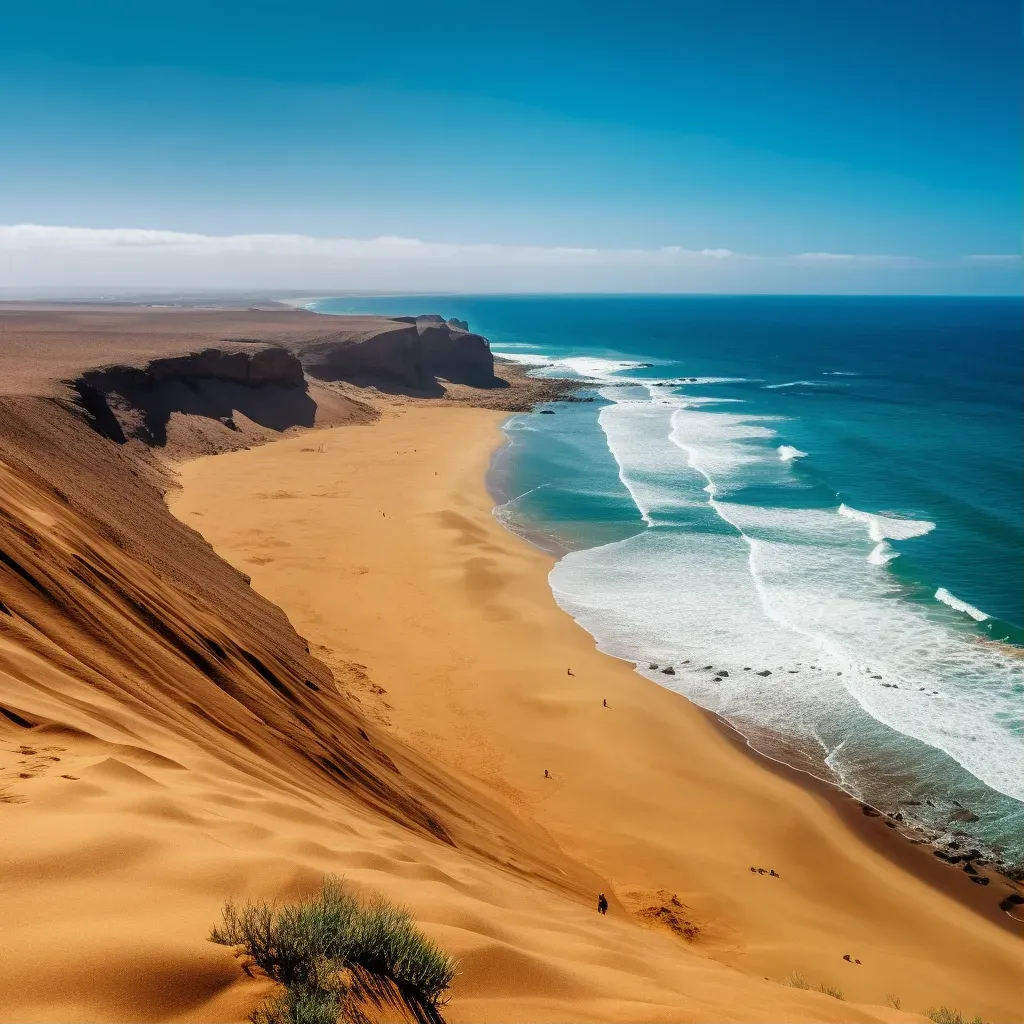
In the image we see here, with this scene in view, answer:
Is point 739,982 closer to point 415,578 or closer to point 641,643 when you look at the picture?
point 641,643

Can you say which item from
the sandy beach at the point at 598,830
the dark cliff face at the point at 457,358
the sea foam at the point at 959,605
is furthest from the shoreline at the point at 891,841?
the dark cliff face at the point at 457,358

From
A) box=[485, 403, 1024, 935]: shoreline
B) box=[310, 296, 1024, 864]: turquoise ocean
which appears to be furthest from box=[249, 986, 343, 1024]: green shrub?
box=[310, 296, 1024, 864]: turquoise ocean

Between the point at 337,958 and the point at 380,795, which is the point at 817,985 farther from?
the point at 337,958

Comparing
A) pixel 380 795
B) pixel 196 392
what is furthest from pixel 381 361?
pixel 380 795

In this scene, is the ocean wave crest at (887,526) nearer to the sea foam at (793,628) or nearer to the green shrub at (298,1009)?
the sea foam at (793,628)

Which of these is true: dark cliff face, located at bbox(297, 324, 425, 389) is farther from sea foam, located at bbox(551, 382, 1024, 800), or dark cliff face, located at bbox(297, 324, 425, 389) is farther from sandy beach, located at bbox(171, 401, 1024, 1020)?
sandy beach, located at bbox(171, 401, 1024, 1020)
